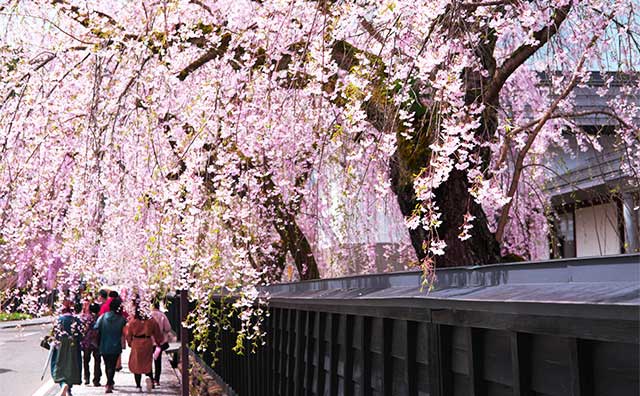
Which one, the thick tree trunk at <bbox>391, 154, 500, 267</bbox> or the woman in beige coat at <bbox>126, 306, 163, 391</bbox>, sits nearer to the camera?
the thick tree trunk at <bbox>391, 154, 500, 267</bbox>

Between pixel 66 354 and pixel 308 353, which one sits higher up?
pixel 308 353

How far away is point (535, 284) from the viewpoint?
Result: 9.12 feet

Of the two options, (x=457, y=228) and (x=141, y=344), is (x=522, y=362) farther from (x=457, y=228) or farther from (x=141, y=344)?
(x=141, y=344)

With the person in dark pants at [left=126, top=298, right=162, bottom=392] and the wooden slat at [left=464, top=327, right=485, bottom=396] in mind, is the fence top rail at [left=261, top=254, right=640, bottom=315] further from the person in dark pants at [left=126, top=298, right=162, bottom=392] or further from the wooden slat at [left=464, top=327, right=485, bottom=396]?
the person in dark pants at [left=126, top=298, right=162, bottom=392]

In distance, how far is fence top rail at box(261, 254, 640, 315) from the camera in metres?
2.18

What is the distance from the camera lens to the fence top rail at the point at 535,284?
218cm

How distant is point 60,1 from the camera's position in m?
8.20

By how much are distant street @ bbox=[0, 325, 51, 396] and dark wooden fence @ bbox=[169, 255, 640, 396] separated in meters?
11.1

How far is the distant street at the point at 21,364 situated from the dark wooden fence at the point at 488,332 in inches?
436

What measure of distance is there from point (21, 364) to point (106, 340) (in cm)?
698

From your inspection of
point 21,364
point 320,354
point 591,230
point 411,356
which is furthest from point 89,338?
point 411,356

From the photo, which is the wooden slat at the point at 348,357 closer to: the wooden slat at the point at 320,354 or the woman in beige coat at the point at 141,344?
the wooden slat at the point at 320,354

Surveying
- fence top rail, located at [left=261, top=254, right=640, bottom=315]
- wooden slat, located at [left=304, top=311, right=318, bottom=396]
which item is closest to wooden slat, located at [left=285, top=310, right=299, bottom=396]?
wooden slat, located at [left=304, top=311, right=318, bottom=396]

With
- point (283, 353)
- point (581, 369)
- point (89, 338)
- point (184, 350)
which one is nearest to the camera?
point (581, 369)
